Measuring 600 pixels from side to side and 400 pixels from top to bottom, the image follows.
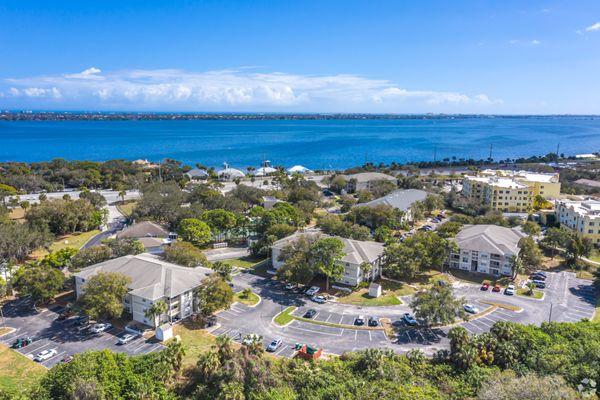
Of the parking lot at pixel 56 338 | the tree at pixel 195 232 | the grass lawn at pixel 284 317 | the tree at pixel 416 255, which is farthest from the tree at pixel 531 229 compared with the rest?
the parking lot at pixel 56 338

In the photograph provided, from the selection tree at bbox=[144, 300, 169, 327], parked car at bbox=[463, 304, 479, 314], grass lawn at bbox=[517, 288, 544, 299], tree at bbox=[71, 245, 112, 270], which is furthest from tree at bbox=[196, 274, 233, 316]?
grass lawn at bbox=[517, 288, 544, 299]

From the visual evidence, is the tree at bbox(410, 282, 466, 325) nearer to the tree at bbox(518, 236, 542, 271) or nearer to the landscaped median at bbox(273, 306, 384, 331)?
the landscaped median at bbox(273, 306, 384, 331)

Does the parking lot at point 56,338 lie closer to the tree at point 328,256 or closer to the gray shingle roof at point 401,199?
the tree at point 328,256

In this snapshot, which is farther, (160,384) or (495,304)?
(495,304)

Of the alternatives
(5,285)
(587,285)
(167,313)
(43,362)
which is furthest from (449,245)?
(5,285)

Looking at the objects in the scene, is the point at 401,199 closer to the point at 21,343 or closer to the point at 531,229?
the point at 531,229

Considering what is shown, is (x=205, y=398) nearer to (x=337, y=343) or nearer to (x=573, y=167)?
(x=337, y=343)
